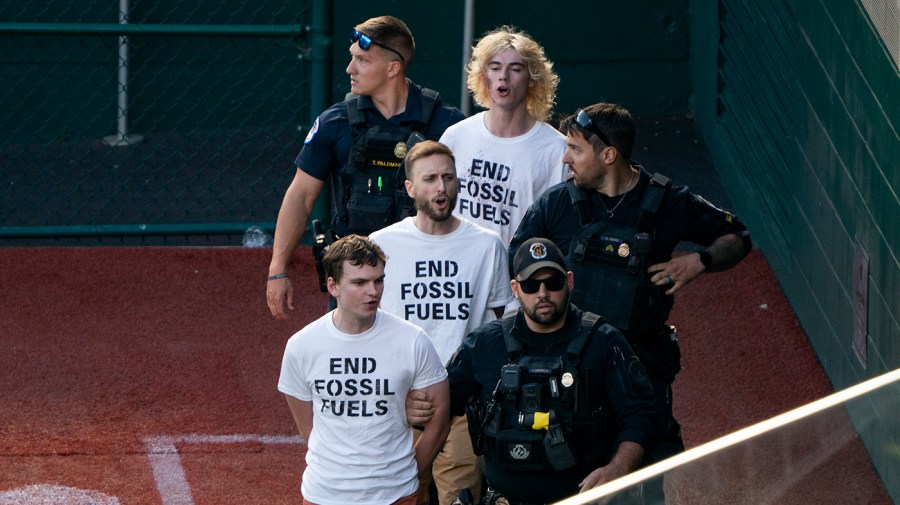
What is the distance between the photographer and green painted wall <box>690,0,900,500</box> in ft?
18.6

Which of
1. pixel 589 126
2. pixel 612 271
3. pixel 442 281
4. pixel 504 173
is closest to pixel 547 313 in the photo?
pixel 612 271

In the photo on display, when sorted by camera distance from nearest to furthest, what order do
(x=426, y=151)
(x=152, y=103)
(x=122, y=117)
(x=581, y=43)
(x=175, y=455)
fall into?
(x=426, y=151), (x=175, y=455), (x=122, y=117), (x=152, y=103), (x=581, y=43)

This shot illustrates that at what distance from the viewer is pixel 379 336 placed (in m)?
4.44

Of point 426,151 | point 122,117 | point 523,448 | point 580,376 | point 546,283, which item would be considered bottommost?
point 122,117

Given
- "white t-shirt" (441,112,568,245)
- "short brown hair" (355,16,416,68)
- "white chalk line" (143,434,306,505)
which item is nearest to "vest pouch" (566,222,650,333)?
"white t-shirt" (441,112,568,245)

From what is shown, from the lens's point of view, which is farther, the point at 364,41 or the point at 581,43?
the point at 581,43

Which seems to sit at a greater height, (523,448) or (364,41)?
(364,41)

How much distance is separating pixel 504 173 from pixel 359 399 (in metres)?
1.42

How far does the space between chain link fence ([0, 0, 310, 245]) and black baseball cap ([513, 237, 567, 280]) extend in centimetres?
621

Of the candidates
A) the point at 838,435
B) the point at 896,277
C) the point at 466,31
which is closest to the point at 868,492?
the point at 838,435

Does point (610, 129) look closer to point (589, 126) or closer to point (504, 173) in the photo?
point (589, 126)

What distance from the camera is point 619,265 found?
15.6 feet

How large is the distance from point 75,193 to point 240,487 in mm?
4817

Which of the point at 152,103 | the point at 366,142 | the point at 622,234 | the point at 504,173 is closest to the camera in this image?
the point at 622,234
